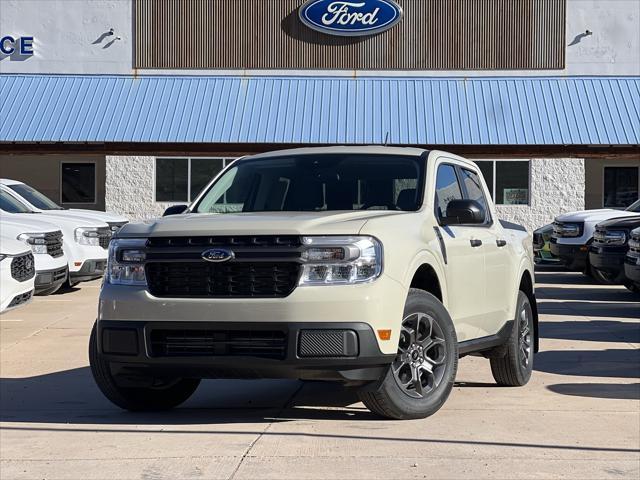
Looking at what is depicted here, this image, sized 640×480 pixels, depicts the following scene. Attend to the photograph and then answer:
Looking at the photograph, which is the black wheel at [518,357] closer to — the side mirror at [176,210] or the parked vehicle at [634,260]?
the side mirror at [176,210]

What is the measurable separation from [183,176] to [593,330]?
2051 cm

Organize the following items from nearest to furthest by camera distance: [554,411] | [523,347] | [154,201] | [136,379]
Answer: [136,379], [554,411], [523,347], [154,201]

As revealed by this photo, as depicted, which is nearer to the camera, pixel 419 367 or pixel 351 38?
pixel 419 367

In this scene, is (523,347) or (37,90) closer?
(523,347)

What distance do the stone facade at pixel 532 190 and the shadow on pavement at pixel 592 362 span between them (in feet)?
67.4

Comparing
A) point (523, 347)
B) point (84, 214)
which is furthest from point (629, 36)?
point (523, 347)

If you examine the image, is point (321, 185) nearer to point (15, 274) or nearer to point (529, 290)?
point (529, 290)

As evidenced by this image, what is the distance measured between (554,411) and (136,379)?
300cm

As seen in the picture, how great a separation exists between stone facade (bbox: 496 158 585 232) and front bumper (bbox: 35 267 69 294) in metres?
18.3

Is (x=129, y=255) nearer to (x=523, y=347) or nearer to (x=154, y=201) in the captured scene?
(x=523, y=347)

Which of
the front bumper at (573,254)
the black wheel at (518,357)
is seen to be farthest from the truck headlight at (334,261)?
the front bumper at (573,254)

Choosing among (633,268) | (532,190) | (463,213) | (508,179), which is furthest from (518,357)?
(508,179)

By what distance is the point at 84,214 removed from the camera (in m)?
20.0

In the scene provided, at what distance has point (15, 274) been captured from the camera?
1155cm
